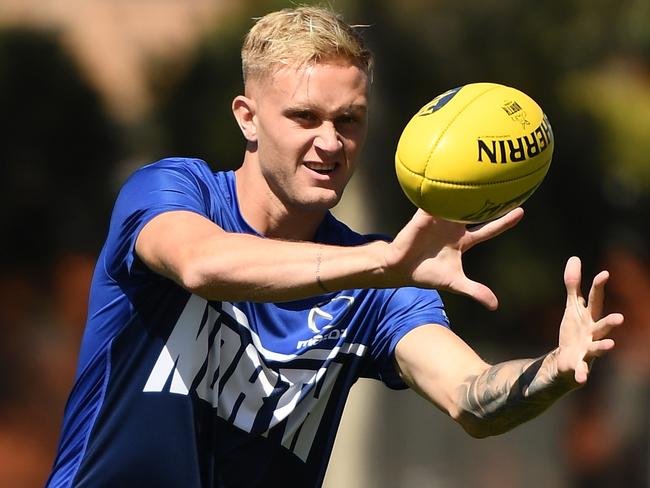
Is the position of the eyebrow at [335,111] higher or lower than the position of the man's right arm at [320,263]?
higher

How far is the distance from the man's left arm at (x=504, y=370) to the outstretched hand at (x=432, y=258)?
0.37m

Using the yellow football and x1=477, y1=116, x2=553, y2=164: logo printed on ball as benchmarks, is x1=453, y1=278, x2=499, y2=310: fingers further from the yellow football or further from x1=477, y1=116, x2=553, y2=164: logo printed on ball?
x1=477, y1=116, x2=553, y2=164: logo printed on ball

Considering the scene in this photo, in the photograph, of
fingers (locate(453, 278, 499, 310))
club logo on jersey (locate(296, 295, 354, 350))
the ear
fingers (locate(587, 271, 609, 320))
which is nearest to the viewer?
fingers (locate(453, 278, 499, 310))

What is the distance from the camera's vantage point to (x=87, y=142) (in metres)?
14.3

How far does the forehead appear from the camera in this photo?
4.81 meters

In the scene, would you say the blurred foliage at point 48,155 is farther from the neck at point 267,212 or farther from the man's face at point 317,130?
the man's face at point 317,130

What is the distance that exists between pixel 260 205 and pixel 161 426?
922 millimetres

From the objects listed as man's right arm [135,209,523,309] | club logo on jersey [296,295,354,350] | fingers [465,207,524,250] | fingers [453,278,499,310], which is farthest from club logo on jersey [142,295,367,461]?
fingers [453,278,499,310]

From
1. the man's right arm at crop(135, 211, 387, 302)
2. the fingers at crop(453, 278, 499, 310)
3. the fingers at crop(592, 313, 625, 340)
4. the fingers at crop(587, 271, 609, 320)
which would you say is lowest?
the man's right arm at crop(135, 211, 387, 302)

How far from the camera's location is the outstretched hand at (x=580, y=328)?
413 centimetres

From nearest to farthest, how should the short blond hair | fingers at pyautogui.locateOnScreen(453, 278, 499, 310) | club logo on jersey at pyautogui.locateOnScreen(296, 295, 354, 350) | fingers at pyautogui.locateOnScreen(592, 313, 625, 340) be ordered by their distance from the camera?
fingers at pyautogui.locateOnScreen(453, 278, 499, 310), fingers at pyautogui.locateOnScreen(592, 313, 625, 340), the short blond hair, club logo on jersey at pyautogui.locateOnScreen(296, 295, 354, 350)

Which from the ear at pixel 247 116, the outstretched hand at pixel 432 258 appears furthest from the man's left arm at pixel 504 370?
the ear at pixel 247 116

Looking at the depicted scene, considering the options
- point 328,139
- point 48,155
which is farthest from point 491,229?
point 48,155

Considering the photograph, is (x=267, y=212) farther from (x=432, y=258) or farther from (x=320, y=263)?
(x=432, y=258)
